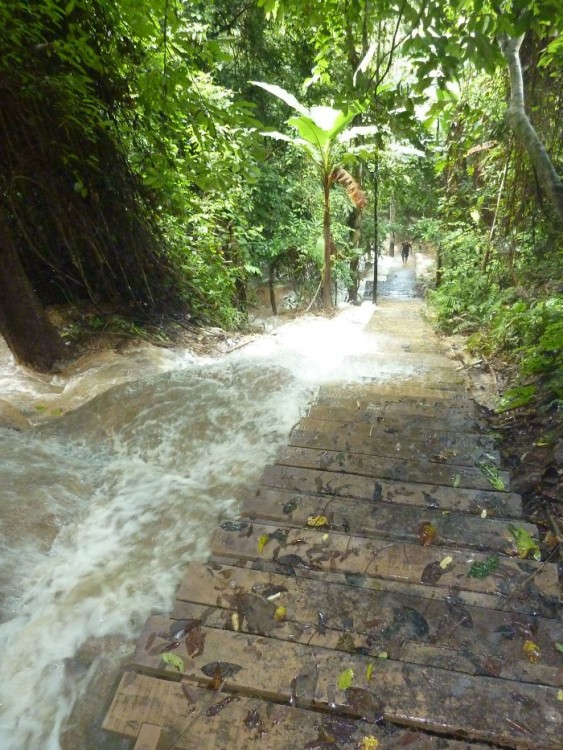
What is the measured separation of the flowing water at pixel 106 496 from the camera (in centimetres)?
169

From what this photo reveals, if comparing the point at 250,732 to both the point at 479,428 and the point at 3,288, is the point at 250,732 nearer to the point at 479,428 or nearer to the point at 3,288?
the point at 479,428

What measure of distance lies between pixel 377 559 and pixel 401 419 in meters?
1.36

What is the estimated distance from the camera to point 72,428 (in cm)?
340

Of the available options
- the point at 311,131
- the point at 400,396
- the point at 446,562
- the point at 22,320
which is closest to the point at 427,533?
the point at 446,562

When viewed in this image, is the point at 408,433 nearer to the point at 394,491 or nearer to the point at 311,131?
the point at 394,491

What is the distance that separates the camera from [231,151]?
3.75m

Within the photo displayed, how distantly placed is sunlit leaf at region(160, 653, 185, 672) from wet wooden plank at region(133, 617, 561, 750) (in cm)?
1

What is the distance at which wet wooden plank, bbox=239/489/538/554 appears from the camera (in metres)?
1.93

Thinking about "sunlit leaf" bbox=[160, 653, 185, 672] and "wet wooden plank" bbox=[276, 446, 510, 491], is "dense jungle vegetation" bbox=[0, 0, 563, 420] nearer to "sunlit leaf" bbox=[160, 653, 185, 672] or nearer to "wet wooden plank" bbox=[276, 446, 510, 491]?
"wet wooden plank" bbox=[276, 446, 510, 491]

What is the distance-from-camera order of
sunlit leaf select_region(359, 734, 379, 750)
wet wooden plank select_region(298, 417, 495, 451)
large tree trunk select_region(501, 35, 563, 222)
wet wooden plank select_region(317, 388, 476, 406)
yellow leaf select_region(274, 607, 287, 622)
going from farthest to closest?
wet wooden plank select_region(317, 388, 476, 406), large tree trunk select_region(501, 35, 563, 222), wet wooden plank select_region(298, 417, 495, 451), yellow leaf select_region(274, 607, 287, 622), sunlit leaf select_region(359, 734, 379, 750)

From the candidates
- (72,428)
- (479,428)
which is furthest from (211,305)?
(479,428)

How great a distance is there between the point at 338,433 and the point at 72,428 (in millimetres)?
2228

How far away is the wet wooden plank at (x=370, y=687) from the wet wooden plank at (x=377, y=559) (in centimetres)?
37

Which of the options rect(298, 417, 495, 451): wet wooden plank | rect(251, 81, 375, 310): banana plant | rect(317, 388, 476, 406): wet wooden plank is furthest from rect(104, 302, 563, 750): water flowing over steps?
rect(251, 81, 375, 310): banana plant
